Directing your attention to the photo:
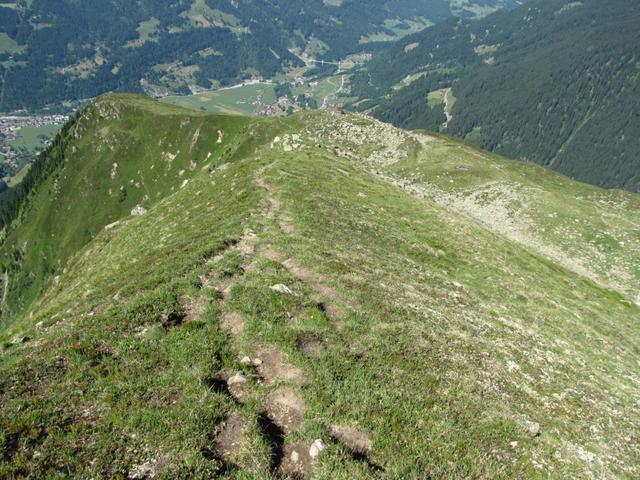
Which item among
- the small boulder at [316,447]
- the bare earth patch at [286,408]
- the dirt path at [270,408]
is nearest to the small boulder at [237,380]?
the dirt path at [270,408]

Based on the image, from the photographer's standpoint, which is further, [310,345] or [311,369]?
[310,345]

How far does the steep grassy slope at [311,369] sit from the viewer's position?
12219 mm

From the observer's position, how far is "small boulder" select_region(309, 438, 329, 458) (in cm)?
1239

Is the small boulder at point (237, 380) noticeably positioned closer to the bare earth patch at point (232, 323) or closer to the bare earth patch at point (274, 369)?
the bare earth patch at point (274, 369)

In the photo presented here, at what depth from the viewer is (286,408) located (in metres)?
14.3

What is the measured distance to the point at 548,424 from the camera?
17.1 m

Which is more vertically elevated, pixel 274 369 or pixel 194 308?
pixel 194 308

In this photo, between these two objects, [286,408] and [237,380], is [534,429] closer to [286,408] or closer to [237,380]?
[286,408]

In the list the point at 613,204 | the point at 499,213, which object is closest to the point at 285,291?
the point at 499,213

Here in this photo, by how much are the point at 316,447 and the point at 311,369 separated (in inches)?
155

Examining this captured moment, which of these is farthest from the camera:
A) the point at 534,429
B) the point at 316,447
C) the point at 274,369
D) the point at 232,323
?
the point at 232,323

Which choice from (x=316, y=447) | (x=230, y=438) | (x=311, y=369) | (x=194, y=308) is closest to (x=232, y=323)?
(x=194, y=308)

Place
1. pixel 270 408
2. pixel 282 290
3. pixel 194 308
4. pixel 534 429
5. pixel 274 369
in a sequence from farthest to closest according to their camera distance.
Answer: pixel 282 290 → pixel 194 308 → pixel 274 369 → pixel 534 429 → pixel 270 408

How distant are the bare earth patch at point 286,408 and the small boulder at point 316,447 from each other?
3.39 ft
